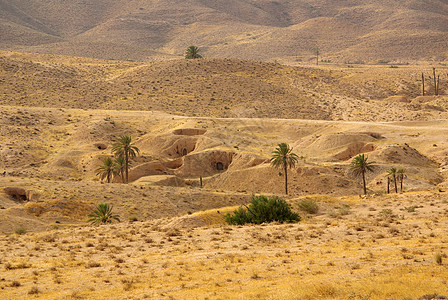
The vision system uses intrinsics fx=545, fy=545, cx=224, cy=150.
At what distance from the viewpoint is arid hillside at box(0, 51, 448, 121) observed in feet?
319

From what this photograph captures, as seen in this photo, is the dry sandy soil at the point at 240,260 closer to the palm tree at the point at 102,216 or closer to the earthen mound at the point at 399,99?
the palm tree at the point at 102,216

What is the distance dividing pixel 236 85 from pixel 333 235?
86.5 meters

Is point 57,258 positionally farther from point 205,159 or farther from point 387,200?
point 205,159

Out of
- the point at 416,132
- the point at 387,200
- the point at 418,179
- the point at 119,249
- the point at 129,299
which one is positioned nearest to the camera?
the point at 129,299

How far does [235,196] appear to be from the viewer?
170 feet

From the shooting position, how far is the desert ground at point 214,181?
18.0 m

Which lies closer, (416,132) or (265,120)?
(416,132)

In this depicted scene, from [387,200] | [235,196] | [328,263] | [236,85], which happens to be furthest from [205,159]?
[328,263]

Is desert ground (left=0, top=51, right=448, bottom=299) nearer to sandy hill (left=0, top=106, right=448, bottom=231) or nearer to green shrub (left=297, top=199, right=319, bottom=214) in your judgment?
sandy hill (left=0, top=106, right=448, bottom=231)

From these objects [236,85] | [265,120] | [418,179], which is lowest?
[418,179]

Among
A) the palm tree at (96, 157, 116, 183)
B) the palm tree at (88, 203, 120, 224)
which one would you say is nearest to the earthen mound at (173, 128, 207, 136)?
the palm tree at (96, 157, 116, 183)

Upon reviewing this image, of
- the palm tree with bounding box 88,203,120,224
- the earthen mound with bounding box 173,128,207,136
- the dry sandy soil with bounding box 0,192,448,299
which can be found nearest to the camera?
the dry sandy soil with bounding box 0,192,448,299

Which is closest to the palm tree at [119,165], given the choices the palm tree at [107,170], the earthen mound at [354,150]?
the palm tree at [107,170]

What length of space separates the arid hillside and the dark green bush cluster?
207 feet
